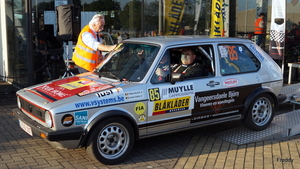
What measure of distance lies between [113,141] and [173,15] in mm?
7497

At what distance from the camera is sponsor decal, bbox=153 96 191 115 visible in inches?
204

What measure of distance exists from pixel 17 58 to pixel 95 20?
14.9 feet

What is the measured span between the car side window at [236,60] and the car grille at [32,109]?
9.28 ft

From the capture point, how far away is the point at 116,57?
234 inches

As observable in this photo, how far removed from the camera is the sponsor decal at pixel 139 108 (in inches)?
197

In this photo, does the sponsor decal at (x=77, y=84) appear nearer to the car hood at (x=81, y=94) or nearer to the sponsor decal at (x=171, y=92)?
the car hood at (x=81, y=94)

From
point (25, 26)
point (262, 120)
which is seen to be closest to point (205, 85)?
point (262, 120)

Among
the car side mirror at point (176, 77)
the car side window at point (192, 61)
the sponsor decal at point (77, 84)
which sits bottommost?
the sponsor decal at point (77, 84)

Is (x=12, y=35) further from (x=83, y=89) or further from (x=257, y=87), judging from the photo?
(x=257, y=87)

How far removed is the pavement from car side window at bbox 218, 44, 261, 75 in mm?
1203

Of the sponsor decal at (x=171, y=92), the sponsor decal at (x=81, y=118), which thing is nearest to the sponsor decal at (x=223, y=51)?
the sponsor decal at (x=171, y=92)

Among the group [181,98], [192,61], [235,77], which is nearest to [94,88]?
[181,98]

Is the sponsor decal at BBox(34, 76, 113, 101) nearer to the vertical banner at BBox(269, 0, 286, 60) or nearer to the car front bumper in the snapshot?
the car front bumper

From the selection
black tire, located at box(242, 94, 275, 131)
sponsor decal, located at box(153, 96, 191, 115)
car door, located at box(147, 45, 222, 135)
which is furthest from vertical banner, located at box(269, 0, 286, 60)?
sponsor decal, located at box(153, 96, 191, 115)
